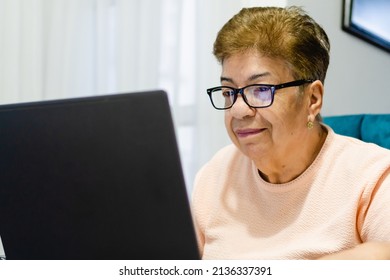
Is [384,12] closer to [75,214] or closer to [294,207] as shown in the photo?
[294,207]

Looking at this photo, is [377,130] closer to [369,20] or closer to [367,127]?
[367,127]

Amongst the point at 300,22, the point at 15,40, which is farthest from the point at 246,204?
the point at 15,40

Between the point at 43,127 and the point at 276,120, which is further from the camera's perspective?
the point at 276,120

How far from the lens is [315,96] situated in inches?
45.7

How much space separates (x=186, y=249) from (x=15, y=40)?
2.16m

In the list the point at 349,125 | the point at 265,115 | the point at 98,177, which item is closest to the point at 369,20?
the point at 349,125

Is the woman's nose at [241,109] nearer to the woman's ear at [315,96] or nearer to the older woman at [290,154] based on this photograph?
the older woman at [290,154]

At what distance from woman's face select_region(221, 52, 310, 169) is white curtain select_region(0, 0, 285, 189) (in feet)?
3.45

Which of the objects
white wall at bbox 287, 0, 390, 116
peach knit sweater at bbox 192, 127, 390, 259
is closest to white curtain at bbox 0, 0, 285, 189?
white wall at bbox 287, 0, 390, 116

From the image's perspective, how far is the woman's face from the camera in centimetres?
109

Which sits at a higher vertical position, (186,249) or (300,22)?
(300,22)

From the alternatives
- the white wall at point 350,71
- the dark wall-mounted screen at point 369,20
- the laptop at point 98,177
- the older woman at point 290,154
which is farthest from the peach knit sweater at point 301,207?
the dark wall-mounted screen at point 369,20

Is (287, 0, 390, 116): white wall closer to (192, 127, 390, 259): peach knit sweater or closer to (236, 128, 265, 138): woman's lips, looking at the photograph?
(192, 127, 390, 259): peach knit sweater

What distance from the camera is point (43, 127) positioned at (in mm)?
702
